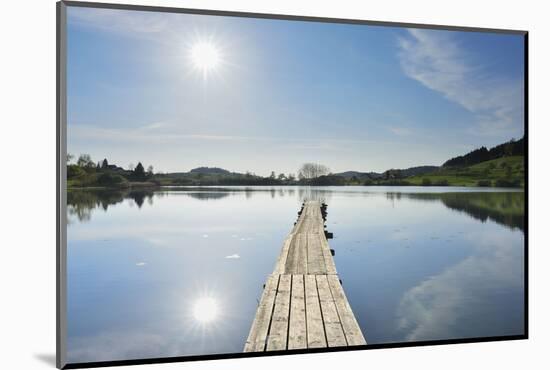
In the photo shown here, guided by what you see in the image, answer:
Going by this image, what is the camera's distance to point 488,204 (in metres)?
4.20

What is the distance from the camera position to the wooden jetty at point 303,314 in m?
3.07

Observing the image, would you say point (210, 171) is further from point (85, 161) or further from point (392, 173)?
point (392, 173)

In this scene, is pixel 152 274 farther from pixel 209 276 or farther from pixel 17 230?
pixel 17 230

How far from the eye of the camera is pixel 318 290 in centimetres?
358

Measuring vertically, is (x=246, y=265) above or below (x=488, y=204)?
below

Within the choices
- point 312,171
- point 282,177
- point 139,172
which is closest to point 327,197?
point 312,171

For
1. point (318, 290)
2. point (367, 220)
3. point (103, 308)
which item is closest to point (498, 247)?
point (367, 220)

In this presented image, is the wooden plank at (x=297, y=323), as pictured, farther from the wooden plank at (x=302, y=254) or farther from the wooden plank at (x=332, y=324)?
the wooden plank at (x=302, y=254)

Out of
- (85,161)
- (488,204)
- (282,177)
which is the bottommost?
(488,204)

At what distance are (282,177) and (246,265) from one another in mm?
924

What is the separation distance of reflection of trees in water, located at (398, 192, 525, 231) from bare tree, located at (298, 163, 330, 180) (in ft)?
1.97

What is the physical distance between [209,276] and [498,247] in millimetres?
2420

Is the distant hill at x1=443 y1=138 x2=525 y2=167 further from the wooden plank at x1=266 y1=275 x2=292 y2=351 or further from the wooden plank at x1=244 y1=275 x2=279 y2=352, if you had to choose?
the wooden plank at x1=244 y1=275 x2=279 y2=352

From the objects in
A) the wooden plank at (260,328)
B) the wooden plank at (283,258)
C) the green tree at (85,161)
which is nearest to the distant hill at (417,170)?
the wooden plank at (283,258)
